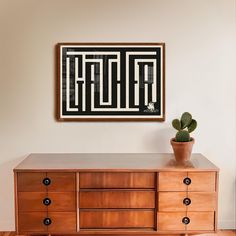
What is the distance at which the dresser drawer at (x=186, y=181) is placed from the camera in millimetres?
2432

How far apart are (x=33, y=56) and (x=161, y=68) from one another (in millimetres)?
1112

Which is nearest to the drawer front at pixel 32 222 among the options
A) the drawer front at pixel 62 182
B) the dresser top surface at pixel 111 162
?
the drawer front at pixel 62 182

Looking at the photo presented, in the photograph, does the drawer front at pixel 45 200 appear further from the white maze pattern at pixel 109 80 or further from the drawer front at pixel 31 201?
the white maze pattern at pixel 109 80

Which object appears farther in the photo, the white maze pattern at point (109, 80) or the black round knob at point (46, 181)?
the white maze pattern at point (109, 80)

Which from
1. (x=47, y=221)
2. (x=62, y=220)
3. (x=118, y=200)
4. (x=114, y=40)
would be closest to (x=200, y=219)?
(x=118, y=200)

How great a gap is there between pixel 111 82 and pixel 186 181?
3.44 ft

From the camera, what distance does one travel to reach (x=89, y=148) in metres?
2.90

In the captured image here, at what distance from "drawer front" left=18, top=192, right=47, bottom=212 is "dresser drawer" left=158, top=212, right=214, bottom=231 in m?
0.88

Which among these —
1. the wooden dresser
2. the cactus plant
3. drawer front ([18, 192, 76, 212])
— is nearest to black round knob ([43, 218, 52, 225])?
the wooden dresser

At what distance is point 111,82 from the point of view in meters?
2.86

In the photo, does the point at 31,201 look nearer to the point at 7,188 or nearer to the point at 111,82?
the point at 7,188

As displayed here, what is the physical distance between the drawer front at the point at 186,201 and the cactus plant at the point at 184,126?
430 millimetres

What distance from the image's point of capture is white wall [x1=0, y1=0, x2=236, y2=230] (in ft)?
9.30

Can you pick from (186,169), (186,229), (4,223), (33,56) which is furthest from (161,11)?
(4,223)
